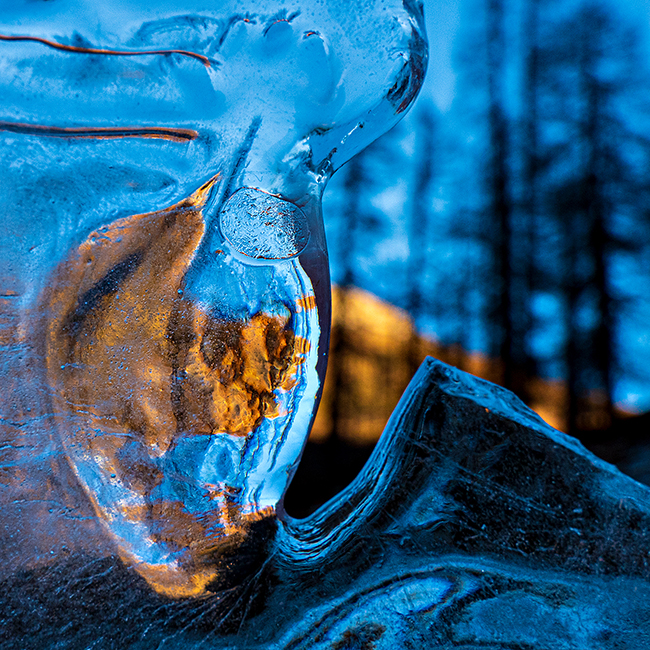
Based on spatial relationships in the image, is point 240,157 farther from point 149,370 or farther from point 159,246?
point 149,370

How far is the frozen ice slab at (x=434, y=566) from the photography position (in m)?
0.67

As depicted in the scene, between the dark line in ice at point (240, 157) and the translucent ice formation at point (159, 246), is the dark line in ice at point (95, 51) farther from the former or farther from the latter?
the dark line in ice at point (240, 157)

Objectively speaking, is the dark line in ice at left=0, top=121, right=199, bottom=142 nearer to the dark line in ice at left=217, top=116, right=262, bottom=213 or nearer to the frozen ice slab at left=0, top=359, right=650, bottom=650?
the dark line in ice at left=217, top=116, right=262, bottom=213

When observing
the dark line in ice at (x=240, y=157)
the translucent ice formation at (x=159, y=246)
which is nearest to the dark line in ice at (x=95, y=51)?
the translucent ice formation at (x=159, y=246)

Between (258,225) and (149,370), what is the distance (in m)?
0.25

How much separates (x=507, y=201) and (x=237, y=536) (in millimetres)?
7535

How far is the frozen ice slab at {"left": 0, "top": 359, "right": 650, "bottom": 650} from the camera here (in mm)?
671

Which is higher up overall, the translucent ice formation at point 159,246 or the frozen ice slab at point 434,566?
the translucent ice formation at point 159,246

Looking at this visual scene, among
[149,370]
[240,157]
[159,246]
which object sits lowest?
[149,370]

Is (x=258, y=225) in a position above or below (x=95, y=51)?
below

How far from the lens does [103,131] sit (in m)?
0.69

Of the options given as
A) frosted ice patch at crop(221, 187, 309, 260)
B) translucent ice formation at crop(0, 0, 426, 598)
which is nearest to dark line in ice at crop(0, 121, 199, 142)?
translucent ice formation at crop(0, 0, 426, 598)

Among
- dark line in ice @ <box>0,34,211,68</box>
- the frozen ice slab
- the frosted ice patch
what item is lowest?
the frozen ice slab

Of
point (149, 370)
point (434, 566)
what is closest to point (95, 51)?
point (149, 370)
